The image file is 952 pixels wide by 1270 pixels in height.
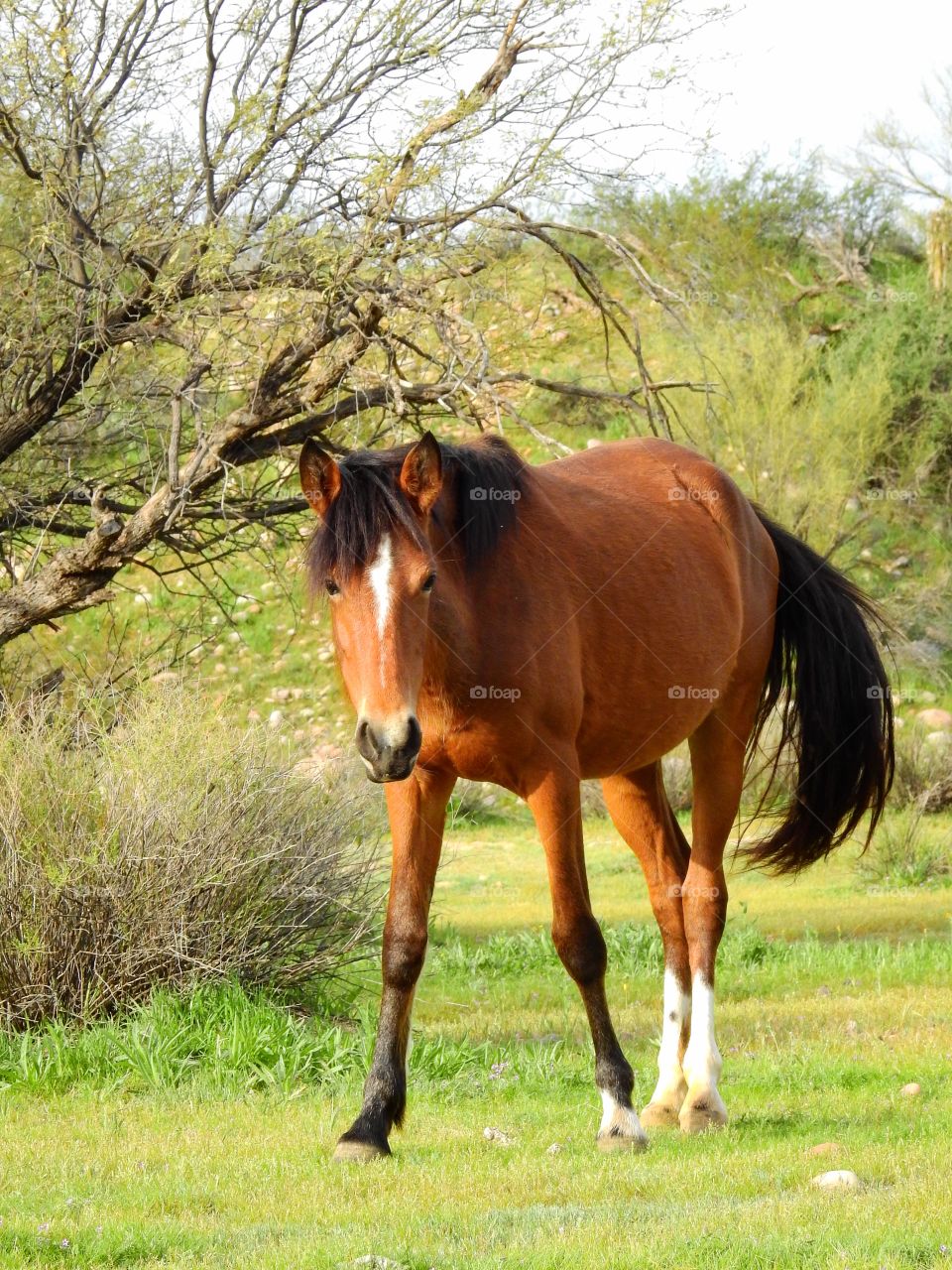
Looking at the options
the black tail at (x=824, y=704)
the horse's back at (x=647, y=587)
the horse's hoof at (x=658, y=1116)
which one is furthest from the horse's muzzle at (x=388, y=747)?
the black tail at (x=824, y=704)

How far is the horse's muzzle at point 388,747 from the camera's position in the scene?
378 cm

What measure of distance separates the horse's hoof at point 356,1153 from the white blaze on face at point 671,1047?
52.0 inches

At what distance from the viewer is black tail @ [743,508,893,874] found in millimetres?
6391

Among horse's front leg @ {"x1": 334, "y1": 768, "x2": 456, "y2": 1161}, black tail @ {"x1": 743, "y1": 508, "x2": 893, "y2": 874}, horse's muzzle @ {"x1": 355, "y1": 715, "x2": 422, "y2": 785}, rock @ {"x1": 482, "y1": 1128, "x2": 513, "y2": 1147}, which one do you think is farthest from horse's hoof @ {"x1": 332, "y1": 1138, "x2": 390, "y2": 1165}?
black tail @ {"x1": 743, "y1": 508, "x2": 893, "y2": 874}

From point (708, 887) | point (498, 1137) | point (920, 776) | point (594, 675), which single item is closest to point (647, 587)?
point (594, 675)

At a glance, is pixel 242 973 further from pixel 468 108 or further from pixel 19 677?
pixel 468 108

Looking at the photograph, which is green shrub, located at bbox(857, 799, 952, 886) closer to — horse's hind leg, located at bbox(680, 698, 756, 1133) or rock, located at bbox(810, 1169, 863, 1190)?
horse's hind leg, located at bbox(680, 698, 756, 1133)

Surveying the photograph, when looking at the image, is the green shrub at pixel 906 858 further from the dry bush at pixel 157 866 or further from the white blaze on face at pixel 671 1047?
the white blaze on face at pixel 671 1047

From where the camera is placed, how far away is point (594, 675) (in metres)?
5.05

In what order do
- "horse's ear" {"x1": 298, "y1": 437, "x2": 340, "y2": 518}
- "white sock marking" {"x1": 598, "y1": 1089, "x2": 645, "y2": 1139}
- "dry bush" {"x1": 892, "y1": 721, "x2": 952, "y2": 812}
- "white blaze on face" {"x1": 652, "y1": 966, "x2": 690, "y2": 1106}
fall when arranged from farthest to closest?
1. "dry bush" {"x1": 892, "y1": 721, "x2": 952, "y2": 812}
2. "white blaze on face" {"x1": 652, "y1": 966, "x2": 690, "y2": 1106}
3. "white sock marking" {"x1": 598, "y1": 1089, "x2": 645, "y2": 1139}
4. "horse's ear" {"x1": 298, "y1": 437, "x2": 340, "y2": 518}

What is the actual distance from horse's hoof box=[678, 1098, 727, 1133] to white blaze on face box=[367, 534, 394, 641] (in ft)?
7.17

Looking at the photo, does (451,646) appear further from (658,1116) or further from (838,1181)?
(658,1116)

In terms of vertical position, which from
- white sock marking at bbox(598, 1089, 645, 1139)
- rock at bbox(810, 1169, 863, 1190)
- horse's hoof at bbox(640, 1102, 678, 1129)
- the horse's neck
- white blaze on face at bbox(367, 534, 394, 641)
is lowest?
horse's hoof at bbox(640, 1102, 678, 1129)

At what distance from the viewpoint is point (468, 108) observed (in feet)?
25.0
